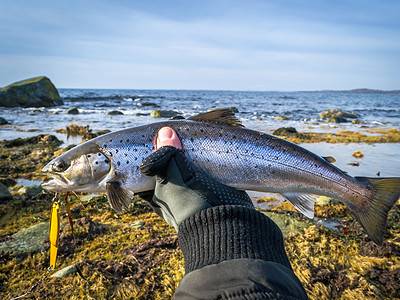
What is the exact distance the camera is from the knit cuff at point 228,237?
2.15 meters

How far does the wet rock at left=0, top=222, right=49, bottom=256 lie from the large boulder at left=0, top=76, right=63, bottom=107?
38.3 metres

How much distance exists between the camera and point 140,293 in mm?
3883

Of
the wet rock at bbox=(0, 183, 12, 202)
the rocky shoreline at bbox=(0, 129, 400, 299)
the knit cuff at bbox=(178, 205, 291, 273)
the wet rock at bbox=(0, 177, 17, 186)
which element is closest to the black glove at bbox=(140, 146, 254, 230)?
the knit cuff at bbox=(178, 205, 291, 273)

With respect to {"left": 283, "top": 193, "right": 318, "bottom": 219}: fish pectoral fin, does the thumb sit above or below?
above

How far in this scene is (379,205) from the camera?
11.5ft

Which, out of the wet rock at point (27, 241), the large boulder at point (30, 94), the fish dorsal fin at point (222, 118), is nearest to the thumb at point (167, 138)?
the fish dorsal fin at point (222, 118)

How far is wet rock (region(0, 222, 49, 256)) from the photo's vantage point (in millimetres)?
4684

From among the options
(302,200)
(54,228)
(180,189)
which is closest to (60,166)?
(54,228)

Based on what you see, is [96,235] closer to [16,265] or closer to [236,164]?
[16,265]

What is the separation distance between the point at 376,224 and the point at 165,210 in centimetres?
208

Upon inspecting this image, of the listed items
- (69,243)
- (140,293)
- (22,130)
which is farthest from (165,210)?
(22,130)

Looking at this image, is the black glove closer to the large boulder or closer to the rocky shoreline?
the rocky shoreline

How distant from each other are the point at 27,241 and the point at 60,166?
74.5 inches

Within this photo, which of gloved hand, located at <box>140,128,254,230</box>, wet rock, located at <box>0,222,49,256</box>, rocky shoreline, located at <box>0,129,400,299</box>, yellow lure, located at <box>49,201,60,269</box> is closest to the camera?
gloved hand, located at <box>140,128,254,230</box>
